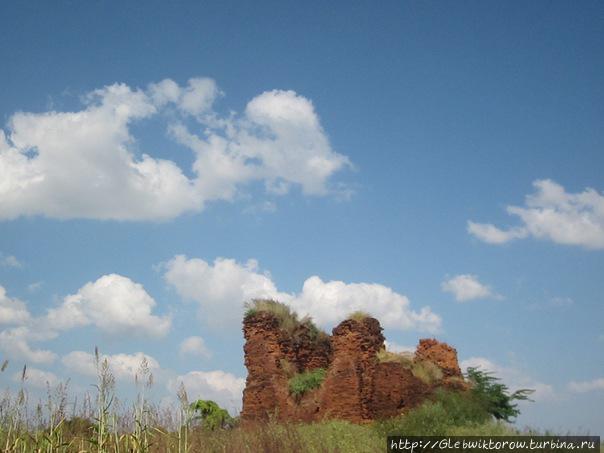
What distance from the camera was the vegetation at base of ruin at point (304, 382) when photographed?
2464 centimetres

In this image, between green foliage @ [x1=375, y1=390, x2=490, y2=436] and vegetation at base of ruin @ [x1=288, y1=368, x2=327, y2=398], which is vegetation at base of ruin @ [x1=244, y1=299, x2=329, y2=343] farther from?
green foliage @ [x1=375, y1=390, x2=490, y2=436]

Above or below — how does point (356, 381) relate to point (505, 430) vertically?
above

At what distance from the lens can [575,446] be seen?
15.6 metres

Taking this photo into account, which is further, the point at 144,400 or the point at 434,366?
the point at 434,366

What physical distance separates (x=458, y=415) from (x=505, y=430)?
10.7ft

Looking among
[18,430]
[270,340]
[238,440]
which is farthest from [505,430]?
[18,430]

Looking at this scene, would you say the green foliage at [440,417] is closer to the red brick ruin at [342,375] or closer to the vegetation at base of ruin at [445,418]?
the vegetation at base of ruin at [445,418]

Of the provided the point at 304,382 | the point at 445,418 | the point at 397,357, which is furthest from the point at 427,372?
the point at 304,382

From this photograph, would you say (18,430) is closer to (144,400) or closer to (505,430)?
(144,400)

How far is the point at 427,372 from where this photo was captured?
2325 cm

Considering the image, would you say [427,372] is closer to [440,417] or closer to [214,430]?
[440,417]

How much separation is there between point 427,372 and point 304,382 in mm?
5074

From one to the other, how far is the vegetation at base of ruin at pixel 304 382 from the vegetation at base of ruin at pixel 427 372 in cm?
385

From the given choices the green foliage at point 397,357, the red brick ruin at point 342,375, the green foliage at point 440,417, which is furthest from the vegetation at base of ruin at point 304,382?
the green foliage at point 440,417
